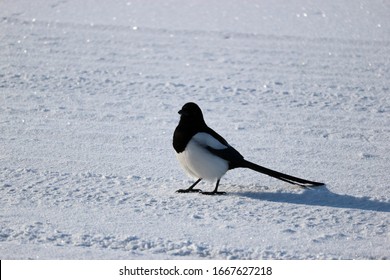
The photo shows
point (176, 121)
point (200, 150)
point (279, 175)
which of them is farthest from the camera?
point (176, 121)

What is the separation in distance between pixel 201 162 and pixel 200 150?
73mm

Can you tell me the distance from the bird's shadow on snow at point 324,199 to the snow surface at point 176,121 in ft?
0.04

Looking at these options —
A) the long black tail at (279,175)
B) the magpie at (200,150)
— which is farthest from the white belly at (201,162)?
the long black tail at (279,175)

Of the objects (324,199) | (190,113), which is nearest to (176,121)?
(190,113)

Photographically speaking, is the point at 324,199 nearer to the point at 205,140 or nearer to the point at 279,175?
the point at 279,175

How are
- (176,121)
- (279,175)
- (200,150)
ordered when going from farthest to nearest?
(176,121) → (279,175) → (200,150)

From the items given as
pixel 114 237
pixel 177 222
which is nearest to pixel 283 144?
pixel 177 222

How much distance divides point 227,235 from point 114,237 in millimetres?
590

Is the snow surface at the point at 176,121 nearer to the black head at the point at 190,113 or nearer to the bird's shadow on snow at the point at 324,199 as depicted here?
the bird's shadow on snow at the point at 324,199

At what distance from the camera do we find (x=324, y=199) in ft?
14.1

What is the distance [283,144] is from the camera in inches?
209

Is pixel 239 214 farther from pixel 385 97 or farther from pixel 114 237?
pixel 385 97

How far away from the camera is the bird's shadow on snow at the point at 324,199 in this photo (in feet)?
13.8

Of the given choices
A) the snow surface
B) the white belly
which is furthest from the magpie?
the snow surface
